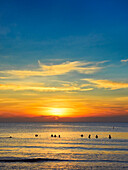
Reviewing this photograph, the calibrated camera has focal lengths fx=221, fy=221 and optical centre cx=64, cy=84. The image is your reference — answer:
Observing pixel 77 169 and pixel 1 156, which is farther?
pixel 1 156

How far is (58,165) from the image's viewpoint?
39.8m

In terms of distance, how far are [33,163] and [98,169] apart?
12209 millimetres

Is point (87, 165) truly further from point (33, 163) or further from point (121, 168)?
point (33, 163)

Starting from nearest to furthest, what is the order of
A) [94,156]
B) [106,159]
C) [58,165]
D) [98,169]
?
1. [98,169]
2. [58,165]
3. [106,159]
4. [94,156]

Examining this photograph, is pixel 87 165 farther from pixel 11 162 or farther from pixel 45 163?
pixel 11 162

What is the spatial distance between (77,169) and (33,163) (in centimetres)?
897

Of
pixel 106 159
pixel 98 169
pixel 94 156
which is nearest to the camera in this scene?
pixel 98 169

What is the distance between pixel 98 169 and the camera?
36781 millimetres

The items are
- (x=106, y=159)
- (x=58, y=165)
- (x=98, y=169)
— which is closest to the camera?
(x=98, y=169)

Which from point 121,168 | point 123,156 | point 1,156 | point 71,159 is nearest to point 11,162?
point 1,156

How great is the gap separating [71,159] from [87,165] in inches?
244

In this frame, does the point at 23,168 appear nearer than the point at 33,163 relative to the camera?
Yes

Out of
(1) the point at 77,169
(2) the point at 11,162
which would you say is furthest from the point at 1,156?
(1) the point at 77,169

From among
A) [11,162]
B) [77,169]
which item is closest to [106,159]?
[77,169]
